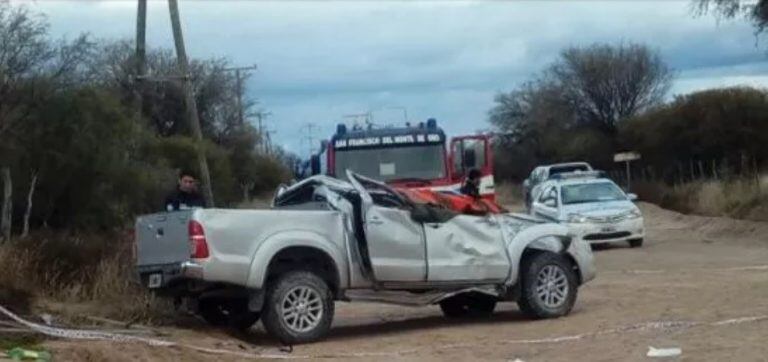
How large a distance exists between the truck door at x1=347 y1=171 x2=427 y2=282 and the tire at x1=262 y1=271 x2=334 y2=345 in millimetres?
666

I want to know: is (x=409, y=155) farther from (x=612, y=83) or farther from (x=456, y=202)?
(x=612, y=83)

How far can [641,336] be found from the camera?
1393cm

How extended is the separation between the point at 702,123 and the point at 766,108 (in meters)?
2.77

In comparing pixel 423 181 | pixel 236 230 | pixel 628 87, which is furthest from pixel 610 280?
pixel 628 87

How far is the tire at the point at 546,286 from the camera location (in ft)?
53.3

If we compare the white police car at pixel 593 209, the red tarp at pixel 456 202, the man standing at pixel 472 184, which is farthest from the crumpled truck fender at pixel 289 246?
the white police car at pixel 593 209

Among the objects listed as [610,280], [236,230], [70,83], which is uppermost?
[70,83]

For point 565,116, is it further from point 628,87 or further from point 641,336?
point 641,336

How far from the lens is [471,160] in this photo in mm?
26531

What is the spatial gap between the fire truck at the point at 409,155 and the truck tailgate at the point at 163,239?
37.0ft

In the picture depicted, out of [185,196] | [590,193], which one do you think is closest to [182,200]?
[185,196]

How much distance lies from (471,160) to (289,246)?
12.2 meters

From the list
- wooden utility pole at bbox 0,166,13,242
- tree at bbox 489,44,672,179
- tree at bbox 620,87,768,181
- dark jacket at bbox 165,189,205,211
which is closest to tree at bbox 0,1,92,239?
wooden utility pole at bbox 0,166,13,242

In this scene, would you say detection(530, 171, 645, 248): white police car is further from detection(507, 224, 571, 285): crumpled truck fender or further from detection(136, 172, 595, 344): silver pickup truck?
detection(136, 172, 595, 344): silver pickup truck
